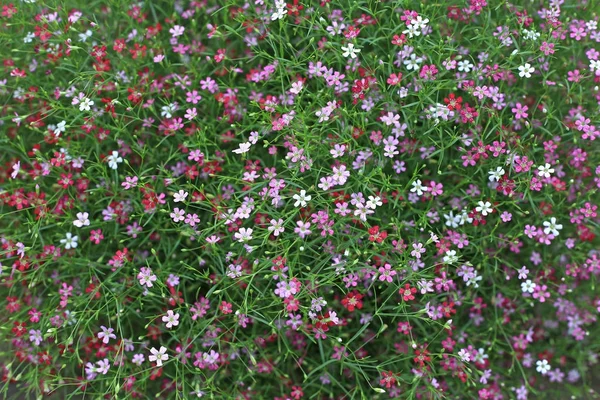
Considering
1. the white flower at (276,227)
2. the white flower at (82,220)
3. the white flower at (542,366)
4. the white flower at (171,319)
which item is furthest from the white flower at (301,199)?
the white flower at (542,366)

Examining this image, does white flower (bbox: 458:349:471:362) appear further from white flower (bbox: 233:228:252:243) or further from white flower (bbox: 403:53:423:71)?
white flower (bbox: 403:53:423:71)

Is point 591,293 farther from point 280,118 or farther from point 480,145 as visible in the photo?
point 280,118

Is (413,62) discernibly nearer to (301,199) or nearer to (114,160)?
(301,199)

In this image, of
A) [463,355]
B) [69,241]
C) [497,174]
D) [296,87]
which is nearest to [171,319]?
[69,241]

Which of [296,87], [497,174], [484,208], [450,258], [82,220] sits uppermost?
[296,87]

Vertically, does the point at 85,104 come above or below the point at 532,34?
below

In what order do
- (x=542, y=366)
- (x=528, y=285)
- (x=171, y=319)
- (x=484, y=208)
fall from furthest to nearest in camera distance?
1. (x=542, y=366)
2. (x=528, y=285)
3. (x=484, y=208)
4. (x=171, y=319)

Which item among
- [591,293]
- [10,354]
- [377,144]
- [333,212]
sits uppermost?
[377,144]

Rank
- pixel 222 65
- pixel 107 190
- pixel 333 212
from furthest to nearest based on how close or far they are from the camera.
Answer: pixel 222 65, pixel 107 190, pixel 333 212

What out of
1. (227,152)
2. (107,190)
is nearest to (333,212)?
(227,152)
